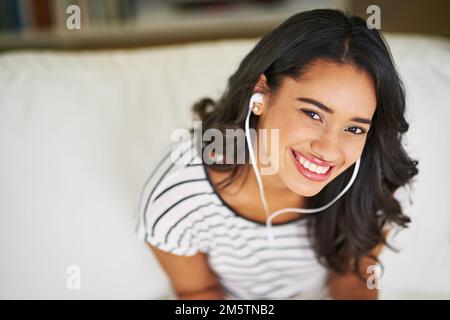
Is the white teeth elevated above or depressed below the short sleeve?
above

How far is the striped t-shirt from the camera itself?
0.69 meters

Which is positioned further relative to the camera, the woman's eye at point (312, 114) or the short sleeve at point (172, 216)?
the short sleeve at point (172, 216)

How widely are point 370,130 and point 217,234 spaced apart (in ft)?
0.84

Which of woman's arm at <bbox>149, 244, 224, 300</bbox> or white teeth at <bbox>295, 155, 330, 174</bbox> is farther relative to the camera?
woman's arm at <bbox>149, 244, 224, 300</bbox>

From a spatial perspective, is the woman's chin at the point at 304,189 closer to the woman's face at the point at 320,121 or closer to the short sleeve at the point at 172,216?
the woman's face at the point at 320,121

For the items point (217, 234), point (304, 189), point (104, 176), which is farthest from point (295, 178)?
point (104, 176)

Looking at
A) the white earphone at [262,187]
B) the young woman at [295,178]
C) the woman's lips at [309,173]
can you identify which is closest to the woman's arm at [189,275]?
the young woman at [295,178]

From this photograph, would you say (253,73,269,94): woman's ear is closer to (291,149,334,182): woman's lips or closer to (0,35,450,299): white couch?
(291,149,334,182): woman's lips

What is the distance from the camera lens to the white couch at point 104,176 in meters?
0.71

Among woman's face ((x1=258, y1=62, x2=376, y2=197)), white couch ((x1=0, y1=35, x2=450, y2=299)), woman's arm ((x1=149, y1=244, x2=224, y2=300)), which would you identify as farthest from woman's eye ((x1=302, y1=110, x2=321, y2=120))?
woman's arm ((x1=149, y1=244, x2=224, y2=300))

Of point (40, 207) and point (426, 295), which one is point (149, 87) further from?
point (426, 295)

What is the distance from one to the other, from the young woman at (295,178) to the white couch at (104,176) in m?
0.05

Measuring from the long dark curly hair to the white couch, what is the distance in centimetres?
5

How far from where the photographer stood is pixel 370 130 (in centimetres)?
59
